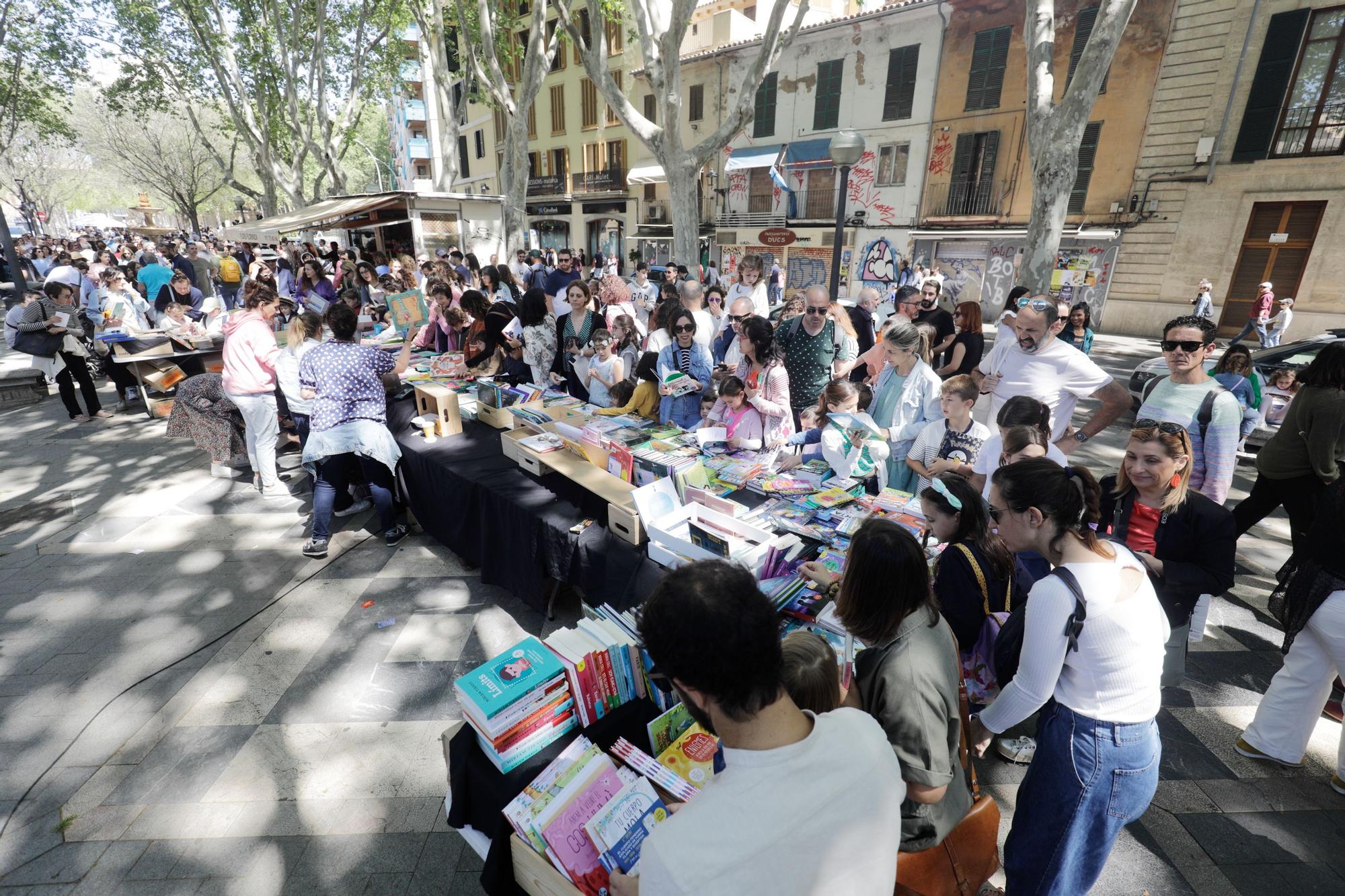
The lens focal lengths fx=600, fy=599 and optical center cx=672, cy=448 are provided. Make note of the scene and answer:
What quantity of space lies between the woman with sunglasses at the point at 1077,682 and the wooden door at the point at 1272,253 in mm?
16894

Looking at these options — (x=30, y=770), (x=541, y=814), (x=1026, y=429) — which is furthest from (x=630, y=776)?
(x=30, y=770)

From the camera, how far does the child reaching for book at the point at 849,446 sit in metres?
3.71

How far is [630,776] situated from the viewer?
1990 millimetres

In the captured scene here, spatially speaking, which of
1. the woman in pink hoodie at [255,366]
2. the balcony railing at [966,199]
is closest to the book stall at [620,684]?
the woman in pink hoodie at [255,366]

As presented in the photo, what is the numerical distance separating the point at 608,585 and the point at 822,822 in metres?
2.38

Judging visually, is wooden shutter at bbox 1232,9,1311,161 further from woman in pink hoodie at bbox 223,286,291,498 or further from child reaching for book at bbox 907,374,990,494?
woman in pink hoodie at bbox 223,286,291,498

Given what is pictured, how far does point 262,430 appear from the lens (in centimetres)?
582

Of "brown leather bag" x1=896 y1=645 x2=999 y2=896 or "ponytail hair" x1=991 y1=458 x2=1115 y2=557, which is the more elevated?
"ponytail hair" x1=991 y1=458 x2=1115 y2=557

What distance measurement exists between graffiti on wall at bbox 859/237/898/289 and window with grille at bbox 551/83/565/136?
657 inches

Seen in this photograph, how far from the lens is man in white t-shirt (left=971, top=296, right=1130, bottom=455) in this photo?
3896mm

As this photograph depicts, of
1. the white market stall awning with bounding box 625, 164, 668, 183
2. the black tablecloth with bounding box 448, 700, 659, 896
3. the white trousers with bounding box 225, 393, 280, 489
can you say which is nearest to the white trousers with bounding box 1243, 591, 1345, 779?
the black tablecloth with bounding box 448, 700, 659, 896

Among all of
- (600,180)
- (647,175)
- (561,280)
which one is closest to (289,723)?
(561,280)

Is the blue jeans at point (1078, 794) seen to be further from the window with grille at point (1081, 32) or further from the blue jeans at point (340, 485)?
the window with grille at point (1081, 32)

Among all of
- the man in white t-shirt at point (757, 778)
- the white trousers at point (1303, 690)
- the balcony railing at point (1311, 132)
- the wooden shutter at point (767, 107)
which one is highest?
the wooden shutter at point (767, 107)
